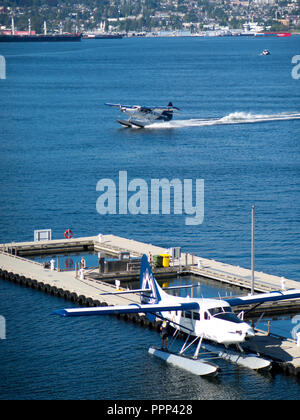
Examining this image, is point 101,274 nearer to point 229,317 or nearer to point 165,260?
point 165,260

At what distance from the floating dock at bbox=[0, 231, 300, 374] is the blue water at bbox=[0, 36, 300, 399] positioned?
1056mm

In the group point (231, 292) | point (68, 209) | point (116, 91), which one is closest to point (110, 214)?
point (68, 209)

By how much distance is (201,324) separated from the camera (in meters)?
38.0

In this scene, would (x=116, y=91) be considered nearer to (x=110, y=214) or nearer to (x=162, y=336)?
(x=110, y=214)

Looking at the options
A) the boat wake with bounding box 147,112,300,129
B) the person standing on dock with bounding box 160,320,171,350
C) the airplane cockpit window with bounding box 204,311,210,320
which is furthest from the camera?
the boat wake with bounding box 147,112,300,129

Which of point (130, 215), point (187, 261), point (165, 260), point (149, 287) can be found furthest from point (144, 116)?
point (149, 287)

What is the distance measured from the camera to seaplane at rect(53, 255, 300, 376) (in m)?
36.7

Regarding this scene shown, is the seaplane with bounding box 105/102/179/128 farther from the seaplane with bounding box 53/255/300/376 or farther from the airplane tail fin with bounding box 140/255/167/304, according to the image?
the seaplane with bounding box 53/255/300/376

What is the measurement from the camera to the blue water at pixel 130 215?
38.0m

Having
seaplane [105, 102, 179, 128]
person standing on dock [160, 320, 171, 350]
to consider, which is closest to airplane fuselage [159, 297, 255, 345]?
person standing on dock [160, 320, 171, 350]

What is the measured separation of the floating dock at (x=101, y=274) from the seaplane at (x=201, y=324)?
1859mm

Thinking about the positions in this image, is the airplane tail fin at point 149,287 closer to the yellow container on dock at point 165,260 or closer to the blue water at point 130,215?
the blue water at point 130,215

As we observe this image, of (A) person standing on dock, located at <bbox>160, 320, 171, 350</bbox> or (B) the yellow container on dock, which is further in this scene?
(B) the yellow container on dock

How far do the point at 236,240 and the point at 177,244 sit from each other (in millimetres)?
4029
